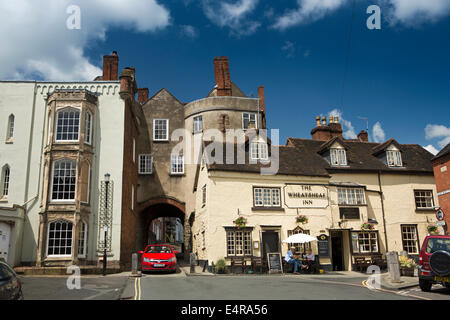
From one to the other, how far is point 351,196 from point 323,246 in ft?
14.1

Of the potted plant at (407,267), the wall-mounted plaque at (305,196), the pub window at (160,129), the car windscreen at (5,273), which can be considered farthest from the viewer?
the pub window at (160,129)

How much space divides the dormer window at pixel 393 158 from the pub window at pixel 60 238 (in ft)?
73.9

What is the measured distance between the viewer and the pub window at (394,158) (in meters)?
29.3

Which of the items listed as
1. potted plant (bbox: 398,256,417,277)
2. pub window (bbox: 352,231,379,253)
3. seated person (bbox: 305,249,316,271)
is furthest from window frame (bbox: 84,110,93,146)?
potted plant (bbox: 398,256,417,277)

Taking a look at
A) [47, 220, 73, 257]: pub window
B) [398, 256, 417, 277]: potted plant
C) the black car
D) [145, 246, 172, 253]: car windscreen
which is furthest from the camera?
[145, 246, 172, 253]: car windscreen

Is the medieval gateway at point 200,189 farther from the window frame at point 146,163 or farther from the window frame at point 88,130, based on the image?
the window frame at point 146,163

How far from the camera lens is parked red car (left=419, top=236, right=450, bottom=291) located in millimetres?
12931

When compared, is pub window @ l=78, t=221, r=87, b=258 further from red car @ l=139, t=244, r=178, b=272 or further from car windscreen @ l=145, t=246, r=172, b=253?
red car @ l=139, t=244, r=178, b=272

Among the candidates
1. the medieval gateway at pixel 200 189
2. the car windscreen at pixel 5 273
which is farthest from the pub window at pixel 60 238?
the car windscreen at pixel 5 273

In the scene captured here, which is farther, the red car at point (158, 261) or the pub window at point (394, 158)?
the pub window at point (394, 158)

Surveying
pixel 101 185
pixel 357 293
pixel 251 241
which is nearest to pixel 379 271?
pixel 251 241

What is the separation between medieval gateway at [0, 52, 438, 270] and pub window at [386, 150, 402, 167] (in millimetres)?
78
